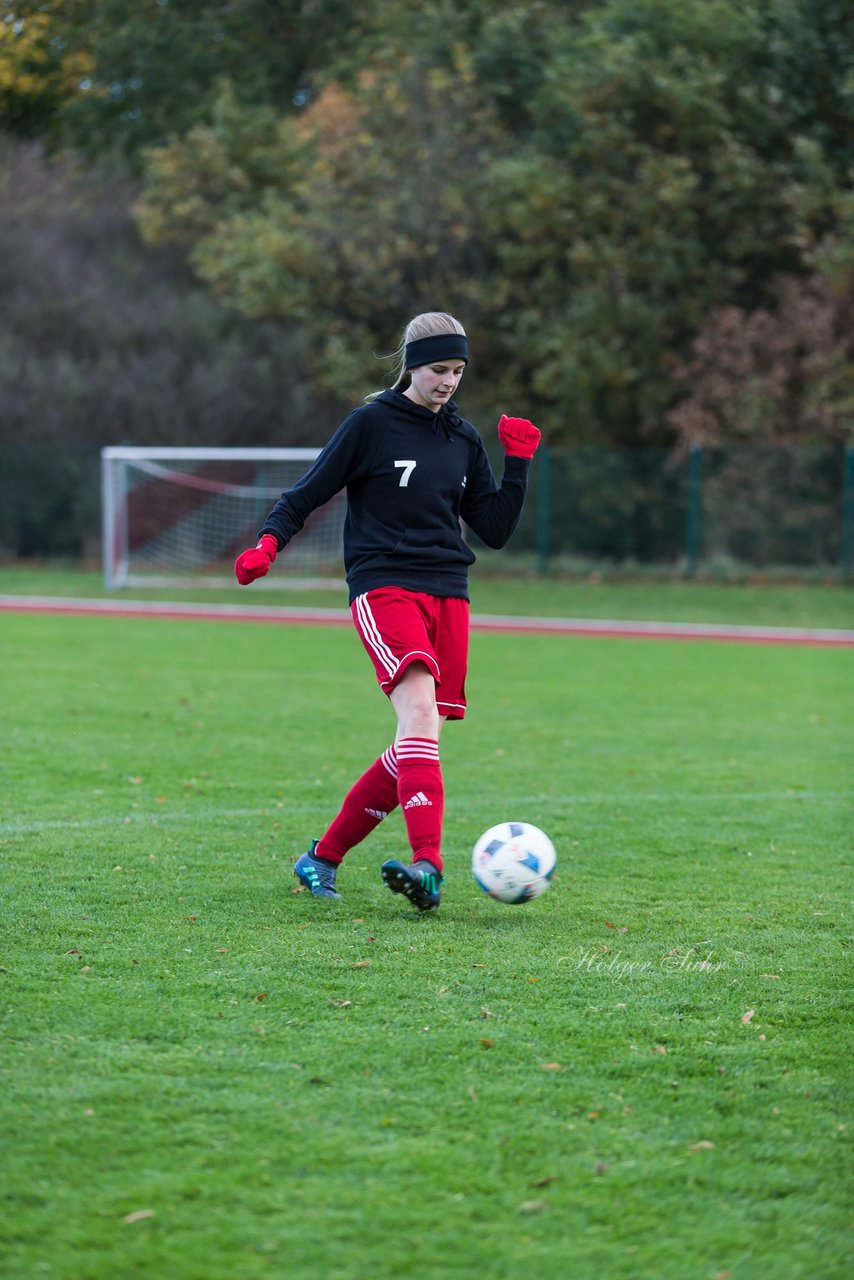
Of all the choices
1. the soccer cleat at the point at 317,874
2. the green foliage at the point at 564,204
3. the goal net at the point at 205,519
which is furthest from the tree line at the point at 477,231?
the soccer cleat at the point at 317,874

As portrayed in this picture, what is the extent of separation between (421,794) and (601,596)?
18.5 m

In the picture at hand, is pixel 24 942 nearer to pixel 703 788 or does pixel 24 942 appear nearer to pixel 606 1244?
pixel 606 1244

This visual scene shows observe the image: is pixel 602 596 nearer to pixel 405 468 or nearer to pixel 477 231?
pixel 477 231

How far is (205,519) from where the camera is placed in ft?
90.7

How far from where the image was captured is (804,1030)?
13.6 ft

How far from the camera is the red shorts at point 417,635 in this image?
17.6ft

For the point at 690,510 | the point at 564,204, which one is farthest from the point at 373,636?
the point at 564,204

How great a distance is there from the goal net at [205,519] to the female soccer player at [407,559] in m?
20.0

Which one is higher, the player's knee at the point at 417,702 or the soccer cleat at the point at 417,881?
the player's knee at the point at 417,702

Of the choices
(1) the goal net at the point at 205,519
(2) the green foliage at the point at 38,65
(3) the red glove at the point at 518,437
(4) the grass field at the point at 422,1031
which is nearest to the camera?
(4) the grass field at the point at 422,1031

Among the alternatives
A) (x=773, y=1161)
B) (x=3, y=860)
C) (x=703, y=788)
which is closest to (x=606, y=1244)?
(x=773, y=1161)

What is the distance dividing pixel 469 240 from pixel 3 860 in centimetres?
2421

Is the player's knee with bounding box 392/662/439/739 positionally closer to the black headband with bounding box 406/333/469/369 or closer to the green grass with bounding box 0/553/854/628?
the black headband with bounding box 406/333/469/369

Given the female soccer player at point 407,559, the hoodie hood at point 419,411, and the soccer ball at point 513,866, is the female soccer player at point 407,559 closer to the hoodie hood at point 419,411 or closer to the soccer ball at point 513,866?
the hoodie hood at point 419,411
